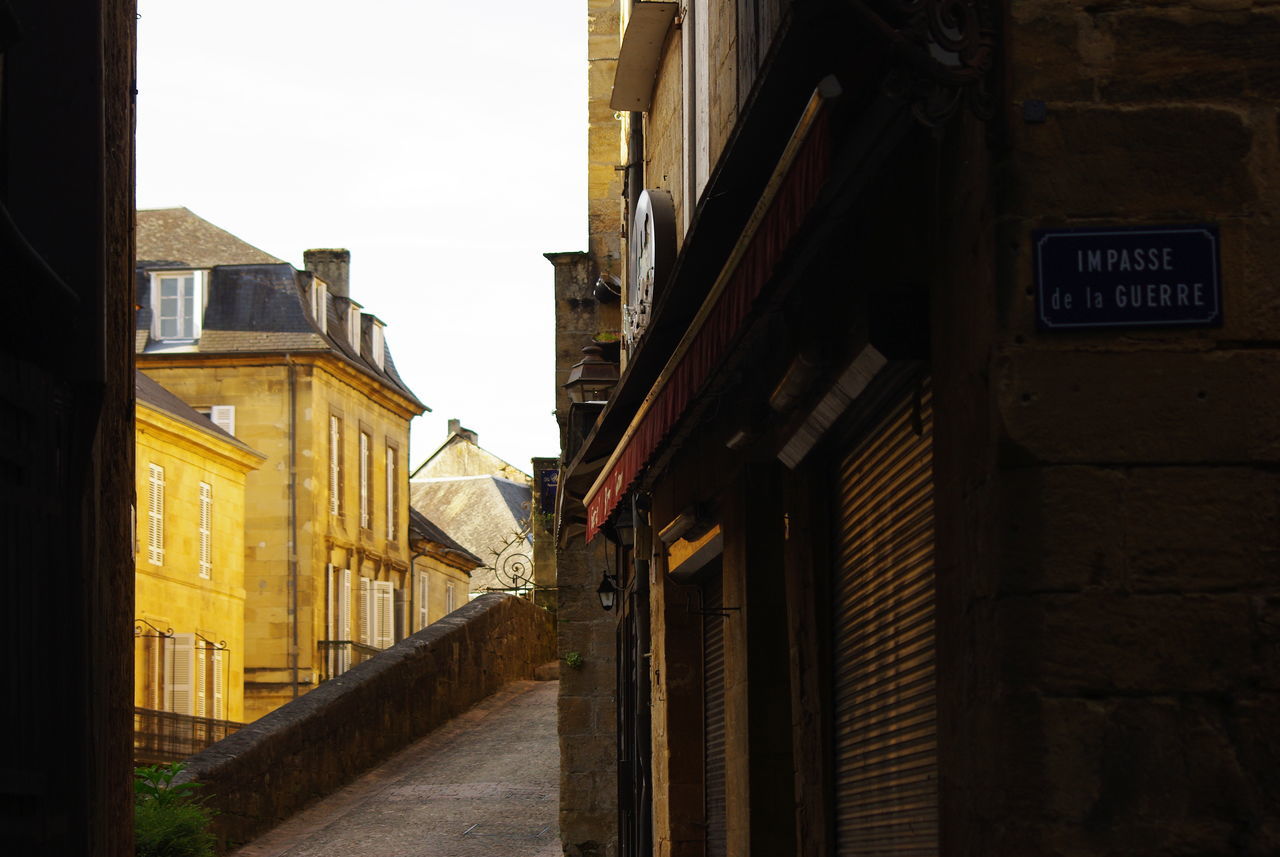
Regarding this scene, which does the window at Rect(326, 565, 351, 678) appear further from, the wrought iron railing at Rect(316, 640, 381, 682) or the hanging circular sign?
the hanging circular sign

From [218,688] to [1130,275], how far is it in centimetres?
3361

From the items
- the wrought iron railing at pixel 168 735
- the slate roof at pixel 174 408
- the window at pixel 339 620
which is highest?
the slate roof at pixel 174 408

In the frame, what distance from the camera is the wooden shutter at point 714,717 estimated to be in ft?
32.2

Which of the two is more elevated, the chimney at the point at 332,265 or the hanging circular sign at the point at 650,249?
the chimney at the point at 332,265

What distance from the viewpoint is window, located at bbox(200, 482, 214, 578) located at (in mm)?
35656

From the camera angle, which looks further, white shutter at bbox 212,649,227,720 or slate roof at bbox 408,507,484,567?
slate roof at bbox 408,507,484,567

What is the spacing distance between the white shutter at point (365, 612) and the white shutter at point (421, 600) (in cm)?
359

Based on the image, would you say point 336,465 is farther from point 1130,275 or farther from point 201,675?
point 1130,275

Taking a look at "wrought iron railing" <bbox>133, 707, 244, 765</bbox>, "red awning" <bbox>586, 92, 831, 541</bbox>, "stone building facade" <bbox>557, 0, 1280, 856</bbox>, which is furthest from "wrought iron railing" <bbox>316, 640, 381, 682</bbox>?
"stone building facade" <bbox>557, 0, 1280, 856</bbox>

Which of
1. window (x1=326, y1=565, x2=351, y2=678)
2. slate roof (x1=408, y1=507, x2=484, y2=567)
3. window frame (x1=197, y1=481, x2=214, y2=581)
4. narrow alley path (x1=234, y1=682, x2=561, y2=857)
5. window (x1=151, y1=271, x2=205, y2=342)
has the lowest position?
narrow alley path (x1=234, y1=682, x2=561, y2=857)

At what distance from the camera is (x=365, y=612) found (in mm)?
44250

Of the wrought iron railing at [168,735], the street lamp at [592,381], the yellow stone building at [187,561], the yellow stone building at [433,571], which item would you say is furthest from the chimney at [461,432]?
the street lamp at [592,381]

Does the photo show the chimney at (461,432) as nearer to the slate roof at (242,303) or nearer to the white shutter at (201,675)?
the slate roof at (242,303)

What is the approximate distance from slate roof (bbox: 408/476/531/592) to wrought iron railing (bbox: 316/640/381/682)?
20978mm
